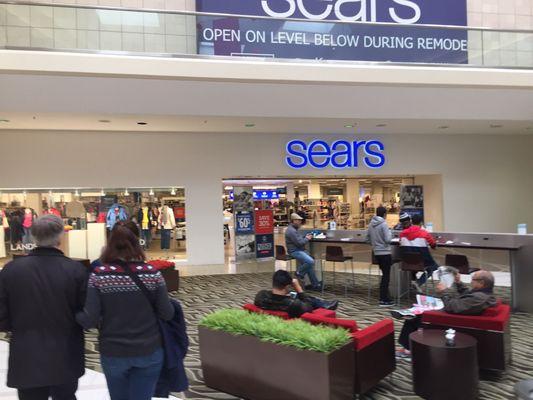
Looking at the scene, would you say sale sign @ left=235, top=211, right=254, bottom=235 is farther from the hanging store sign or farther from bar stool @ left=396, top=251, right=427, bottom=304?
bar stool @ left=396, top=251, right=427, bottom=304

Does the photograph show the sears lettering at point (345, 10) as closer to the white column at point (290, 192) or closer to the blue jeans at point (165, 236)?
the white column at point (290, 192)

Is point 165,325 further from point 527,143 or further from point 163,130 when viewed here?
point 527,143

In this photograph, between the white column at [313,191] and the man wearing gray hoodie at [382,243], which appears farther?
the white column at [313,191]

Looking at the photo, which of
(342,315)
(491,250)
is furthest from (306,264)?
(491,250)

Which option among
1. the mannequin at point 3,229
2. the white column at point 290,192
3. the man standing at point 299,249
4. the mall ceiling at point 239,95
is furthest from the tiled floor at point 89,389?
the white column at point 290,192

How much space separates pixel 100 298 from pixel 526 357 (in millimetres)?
4461

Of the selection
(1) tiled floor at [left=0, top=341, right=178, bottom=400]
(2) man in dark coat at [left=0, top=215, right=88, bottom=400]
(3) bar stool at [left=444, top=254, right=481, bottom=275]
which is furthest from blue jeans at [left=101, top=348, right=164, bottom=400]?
(3) bar stool at [left=444, top=254, right=481, bottom=275]

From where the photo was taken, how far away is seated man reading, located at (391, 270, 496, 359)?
4.21 metres

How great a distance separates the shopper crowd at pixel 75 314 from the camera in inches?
89.2

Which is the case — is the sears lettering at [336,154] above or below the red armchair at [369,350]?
above

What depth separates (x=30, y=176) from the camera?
10.5 meters

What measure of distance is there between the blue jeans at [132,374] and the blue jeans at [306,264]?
5.98 m

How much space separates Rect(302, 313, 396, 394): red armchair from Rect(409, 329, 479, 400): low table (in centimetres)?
29

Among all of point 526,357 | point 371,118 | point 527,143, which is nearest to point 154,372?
point 526,357
